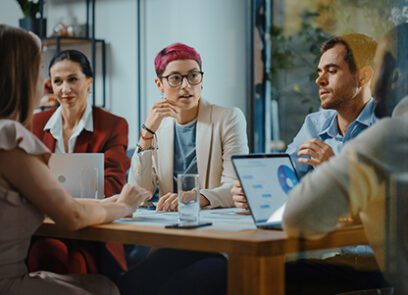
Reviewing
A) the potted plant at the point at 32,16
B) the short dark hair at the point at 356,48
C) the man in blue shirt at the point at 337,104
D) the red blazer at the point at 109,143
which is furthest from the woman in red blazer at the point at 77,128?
the short dark hair at the point at 356,48

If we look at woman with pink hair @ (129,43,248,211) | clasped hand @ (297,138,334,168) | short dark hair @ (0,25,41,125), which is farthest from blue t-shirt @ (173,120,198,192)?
short dark hair @ (0,25,41,125)

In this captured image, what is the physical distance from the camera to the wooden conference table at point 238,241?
1544 mm

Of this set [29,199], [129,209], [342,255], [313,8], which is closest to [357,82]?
[313,8]

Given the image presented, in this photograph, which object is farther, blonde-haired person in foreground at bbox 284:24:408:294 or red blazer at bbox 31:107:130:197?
red blazer at bbox 31:107:130:197

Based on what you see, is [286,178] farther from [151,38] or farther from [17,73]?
[151,38]

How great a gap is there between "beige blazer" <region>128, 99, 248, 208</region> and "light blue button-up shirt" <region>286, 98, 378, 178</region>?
0.18 m

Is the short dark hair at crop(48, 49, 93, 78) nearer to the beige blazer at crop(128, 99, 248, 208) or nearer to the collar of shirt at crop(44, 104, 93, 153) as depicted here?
the collar of shirt at crop(44, 104, 93, 153)

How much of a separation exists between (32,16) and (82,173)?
A: 1.60ft

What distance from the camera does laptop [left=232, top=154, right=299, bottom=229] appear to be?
1.73m

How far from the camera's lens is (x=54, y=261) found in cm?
196

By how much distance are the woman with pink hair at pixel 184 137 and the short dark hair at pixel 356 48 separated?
0.44 metres

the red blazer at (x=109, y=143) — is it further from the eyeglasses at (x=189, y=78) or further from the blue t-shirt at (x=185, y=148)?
the eyeglasses at (x=189, y=78)

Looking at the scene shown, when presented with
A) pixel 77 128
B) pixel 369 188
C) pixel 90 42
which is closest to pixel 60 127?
pixel 77 128

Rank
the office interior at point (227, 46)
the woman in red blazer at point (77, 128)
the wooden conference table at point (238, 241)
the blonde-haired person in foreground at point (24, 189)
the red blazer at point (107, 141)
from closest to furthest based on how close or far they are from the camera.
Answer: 1. the wooden conference table at point (238, 241)
2. the blonde-haired person in foreground at point (24, 189)
3. the woman in red blazer at point (77, 128)
4. the red blazer at point (107, 141)
5. the office interior at point (227, 46)
